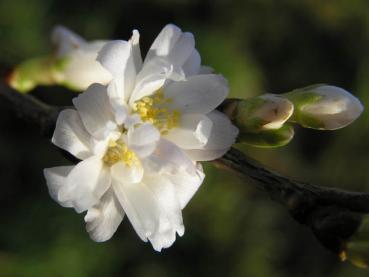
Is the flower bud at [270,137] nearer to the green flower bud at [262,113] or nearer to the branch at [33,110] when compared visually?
the green flower bud at [262,113]

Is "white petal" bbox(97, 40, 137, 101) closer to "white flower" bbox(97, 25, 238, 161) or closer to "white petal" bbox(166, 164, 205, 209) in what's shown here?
"white flower" bbox(97, 25, 238, 161)

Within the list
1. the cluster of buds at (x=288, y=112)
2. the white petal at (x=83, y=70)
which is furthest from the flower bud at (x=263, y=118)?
the white petal at (x=83, y=70)

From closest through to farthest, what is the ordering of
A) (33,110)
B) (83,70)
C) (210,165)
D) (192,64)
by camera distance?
(192,64) < (33,110) < (83,70) < (210,165)

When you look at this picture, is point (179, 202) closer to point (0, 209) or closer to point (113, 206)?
point (113, 206)

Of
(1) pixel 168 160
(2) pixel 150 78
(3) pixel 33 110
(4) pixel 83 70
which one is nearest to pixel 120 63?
(2) pixel 150 78

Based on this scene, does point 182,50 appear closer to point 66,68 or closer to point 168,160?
point 168,160

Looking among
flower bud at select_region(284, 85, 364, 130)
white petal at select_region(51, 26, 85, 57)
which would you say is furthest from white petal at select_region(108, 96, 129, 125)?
white petal at select_region(51, 26, 85, 57)

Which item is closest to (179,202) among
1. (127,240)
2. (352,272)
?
(127,240)

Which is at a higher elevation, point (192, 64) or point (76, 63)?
point (192, 64)
